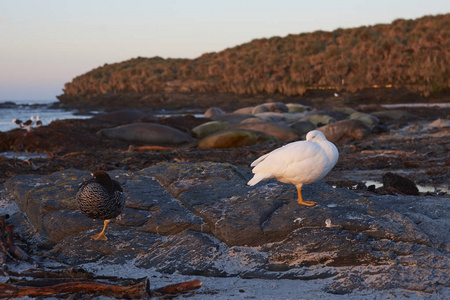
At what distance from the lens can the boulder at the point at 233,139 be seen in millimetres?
13972

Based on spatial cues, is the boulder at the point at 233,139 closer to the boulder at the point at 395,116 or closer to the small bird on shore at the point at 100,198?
the small bird on shore at the point at 100,198

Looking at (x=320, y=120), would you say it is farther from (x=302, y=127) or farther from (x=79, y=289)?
(x=79, y=289)

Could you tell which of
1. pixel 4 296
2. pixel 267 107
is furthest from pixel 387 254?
pixel 267 107

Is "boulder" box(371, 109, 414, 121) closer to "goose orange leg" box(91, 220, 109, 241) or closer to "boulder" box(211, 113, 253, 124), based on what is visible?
"boulder" box(211, 113, 253, 124)

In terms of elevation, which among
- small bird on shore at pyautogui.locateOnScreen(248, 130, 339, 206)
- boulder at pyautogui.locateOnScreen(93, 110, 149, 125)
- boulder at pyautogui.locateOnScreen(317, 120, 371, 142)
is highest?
small bird on shore at pyautogui.locateOnScreen(248, 130, 339, 206)

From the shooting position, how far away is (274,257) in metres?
4.12

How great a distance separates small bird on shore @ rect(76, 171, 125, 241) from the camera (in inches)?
167

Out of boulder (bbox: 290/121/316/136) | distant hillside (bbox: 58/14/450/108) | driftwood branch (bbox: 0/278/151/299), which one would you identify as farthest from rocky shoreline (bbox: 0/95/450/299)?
distant hillside (bbox: 58/14/450/108)

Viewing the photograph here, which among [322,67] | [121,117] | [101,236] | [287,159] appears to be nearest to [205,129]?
[121,117]

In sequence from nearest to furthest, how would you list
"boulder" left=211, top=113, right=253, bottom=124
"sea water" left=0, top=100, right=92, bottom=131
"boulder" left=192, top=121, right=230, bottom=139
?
1. "boulder" left=192, top=121, right=230, bottom=139
2. "boulder" left=211, top=113, right=253, bottom=124
3. "sea water" left=0, top=100, right=92, bottom=131

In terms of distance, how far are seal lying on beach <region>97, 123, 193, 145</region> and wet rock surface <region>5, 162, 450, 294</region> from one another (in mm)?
9746

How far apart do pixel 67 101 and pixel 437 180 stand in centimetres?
5463

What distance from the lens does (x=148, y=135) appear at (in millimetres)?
15312

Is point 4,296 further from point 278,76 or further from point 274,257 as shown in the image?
point 278,76
